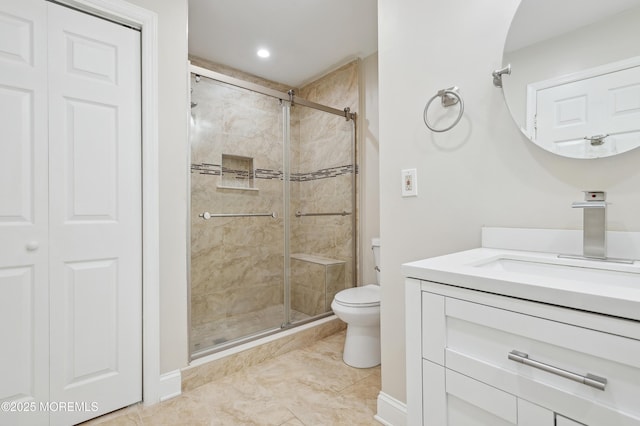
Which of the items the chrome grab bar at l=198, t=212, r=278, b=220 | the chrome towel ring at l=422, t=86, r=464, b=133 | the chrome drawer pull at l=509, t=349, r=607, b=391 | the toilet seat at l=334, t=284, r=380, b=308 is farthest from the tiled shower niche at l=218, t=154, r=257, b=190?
the chrome drawer pull at l=509, t=349, r=607, b=391

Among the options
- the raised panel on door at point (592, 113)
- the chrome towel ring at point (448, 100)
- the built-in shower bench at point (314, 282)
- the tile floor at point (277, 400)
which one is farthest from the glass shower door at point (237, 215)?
the raised panel on door at point (592, 113)

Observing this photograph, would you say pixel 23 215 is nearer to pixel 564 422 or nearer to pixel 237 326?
pixel 237 326

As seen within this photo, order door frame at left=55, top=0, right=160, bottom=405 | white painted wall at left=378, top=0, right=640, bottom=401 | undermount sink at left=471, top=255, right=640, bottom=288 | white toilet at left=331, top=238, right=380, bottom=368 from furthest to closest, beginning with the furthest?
1. white toilet at left=331, top=238, right=380, bottom=368
2. door frame at left=55, top=0, right=160, bottom=405
3. white painted wall at left=378, top=0, right=640, bottom=401
4. undermount sink at left=471, top=255, right=640, bottom=288

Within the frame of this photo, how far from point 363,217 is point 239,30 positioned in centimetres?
182

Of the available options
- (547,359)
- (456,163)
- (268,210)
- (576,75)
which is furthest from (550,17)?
(268,210)

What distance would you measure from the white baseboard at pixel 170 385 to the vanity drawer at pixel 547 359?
5.03ft

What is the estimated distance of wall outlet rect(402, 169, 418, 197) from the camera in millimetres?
1399

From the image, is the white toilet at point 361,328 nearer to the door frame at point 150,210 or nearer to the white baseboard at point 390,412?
the white baseboard at point 390,412

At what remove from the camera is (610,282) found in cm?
83

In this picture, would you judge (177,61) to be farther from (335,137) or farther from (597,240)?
(597,240)

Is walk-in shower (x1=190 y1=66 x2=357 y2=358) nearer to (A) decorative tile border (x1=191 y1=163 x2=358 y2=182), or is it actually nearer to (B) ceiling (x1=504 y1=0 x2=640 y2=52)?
(A) decorative tile border (x1=191 y1=163 x2=358 y2=182)

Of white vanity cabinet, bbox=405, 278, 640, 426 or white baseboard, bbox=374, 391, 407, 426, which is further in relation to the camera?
white baseboard, bbox=374, 391, 407, 426

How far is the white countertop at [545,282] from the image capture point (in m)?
0.54

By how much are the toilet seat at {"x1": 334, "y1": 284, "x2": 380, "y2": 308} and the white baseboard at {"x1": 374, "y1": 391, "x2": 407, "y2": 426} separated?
1.87 feet
